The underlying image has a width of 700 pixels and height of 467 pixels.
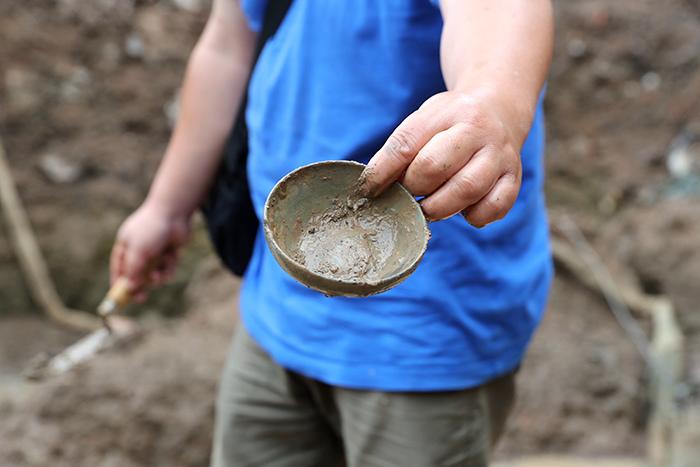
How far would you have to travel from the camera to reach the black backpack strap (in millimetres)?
1296

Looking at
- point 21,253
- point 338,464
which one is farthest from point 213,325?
point 338,464

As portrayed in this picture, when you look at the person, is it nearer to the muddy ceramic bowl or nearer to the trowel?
the muddy ceramic bowl

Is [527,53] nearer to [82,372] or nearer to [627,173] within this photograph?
[82,372]

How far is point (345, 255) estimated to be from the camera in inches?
34.9

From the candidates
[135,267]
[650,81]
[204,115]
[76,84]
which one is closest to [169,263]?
[135,267]

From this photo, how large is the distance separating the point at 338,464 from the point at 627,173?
2405 millimetres

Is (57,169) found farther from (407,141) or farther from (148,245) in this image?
(407,141)

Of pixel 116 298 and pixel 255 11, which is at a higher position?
pixel 255 11

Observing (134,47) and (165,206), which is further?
(134,47)

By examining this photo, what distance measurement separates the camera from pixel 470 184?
77 cm

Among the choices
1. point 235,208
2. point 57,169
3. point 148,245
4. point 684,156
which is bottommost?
point 684,156

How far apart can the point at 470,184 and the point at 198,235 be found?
2527 mm

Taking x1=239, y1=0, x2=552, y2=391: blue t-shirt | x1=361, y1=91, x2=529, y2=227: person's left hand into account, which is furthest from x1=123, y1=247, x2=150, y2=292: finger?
x1=361, y1=91, x2=529, y2=227: person's left hand

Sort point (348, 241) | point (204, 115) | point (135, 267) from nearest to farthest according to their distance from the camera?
point (348, 241)
point (204, 115)
point (135, 267)
